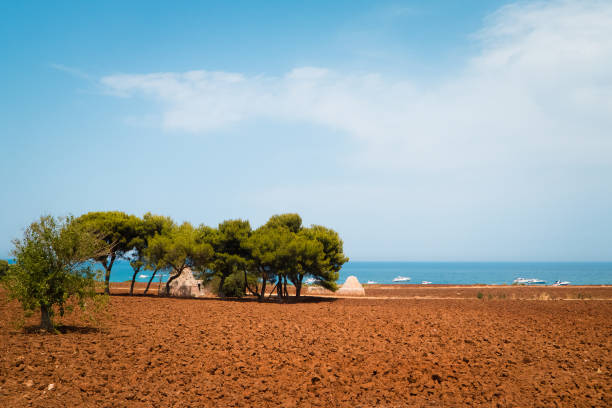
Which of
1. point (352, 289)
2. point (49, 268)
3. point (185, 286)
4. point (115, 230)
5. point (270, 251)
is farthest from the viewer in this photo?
point (352, 289)

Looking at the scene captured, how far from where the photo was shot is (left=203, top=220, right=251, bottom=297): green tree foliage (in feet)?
136

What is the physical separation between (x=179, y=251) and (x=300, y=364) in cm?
2648

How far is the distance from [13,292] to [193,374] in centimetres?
782

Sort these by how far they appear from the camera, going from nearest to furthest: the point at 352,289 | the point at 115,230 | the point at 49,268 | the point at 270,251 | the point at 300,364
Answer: the point at 300,364 < the point at 49,268 < the point at 115,230 < the point at 270,251 < the point at 352,289

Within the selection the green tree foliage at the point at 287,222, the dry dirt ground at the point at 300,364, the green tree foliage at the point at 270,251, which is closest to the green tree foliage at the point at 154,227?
the green tree foliage at the point at 270,251

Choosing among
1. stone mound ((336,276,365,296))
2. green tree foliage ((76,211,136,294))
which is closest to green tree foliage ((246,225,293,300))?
green tree foliage ((76,211,136,294))

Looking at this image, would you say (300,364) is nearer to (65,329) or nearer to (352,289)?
(65,329)

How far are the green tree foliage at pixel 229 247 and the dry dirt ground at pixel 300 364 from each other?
1933 cm

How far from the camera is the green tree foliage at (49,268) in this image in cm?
1599

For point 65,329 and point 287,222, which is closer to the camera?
point 65,329

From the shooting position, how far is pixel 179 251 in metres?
38.9

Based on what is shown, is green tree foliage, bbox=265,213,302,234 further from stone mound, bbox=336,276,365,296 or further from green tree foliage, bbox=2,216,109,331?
green tree foliage, bbox=2,216,109,331

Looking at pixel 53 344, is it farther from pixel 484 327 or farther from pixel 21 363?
pixel 484 327

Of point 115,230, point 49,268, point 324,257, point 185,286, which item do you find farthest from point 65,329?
point 185,286
